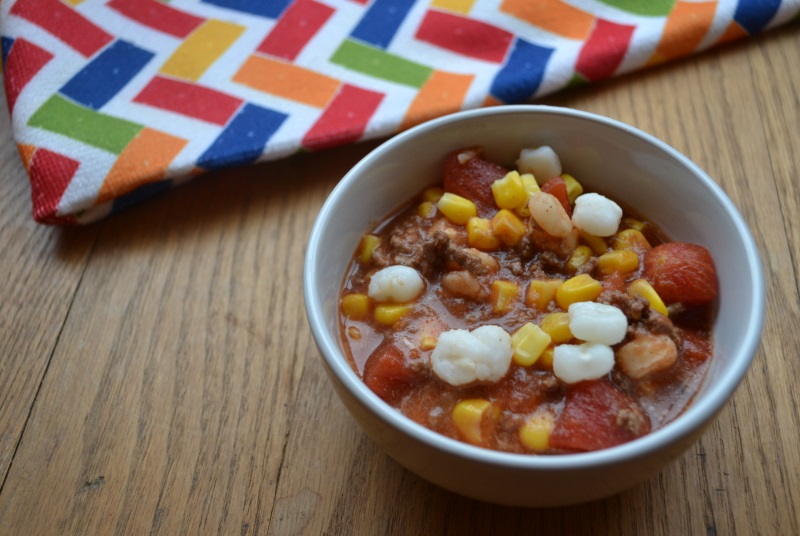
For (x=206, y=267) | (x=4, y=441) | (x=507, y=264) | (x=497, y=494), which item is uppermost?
(x=507, y=264)

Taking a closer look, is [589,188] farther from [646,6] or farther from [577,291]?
[646,6]

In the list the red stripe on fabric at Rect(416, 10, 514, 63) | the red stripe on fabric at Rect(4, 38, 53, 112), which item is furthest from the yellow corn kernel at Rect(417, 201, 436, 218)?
the red stripe on fabric at Rect(4, 38, 53, 112)

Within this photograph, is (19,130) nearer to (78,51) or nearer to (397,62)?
(78,51)

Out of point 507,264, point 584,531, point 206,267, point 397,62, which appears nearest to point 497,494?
point 584,531

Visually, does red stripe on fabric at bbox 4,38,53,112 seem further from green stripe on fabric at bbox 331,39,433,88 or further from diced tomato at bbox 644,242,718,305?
diced tomato at bbox 644,242,718,305

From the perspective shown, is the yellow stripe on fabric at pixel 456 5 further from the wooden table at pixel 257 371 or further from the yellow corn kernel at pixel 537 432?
the yellow corn kernel at pixel 537 432
